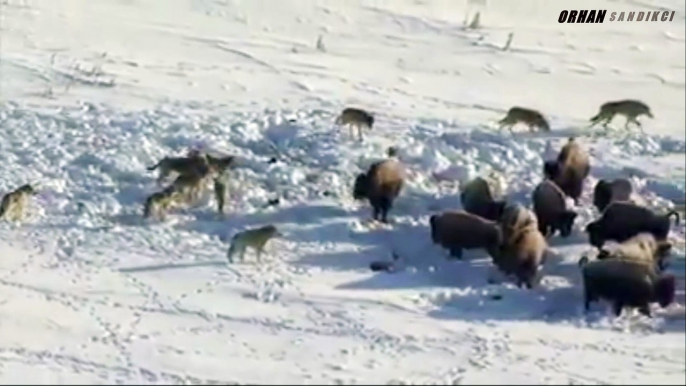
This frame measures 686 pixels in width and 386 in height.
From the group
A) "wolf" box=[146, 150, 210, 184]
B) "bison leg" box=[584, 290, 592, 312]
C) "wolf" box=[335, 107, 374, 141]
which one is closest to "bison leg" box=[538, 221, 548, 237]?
"bison leg" box=[584, 290, 592, 312]

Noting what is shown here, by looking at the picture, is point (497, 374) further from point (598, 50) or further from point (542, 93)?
point (598, 50)

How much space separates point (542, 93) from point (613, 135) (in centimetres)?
181

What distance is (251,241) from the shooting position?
1490cm

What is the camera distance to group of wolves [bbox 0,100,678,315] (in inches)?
536

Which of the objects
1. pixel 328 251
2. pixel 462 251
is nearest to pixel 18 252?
pixel 328 251

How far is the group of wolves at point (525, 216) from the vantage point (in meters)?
13.6

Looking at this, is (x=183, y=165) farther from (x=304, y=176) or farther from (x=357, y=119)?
(x=357, y=119)

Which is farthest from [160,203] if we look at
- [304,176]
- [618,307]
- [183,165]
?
[618,307]

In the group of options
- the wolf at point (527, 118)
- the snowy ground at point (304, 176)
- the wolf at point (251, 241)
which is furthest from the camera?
the wolf at point (527, 118)

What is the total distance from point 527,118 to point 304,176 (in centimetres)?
253

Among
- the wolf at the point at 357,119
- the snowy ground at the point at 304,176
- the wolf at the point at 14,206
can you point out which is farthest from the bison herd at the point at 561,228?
the wolf at the point at 14,206

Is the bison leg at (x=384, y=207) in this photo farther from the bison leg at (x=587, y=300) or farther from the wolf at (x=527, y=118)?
the bison leg at (x=587, y=300)

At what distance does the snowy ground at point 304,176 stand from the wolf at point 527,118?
0.16 m

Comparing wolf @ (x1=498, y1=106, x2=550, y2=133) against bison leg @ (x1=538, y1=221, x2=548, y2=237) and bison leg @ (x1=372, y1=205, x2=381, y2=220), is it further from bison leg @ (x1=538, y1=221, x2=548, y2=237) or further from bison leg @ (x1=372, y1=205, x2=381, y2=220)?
bison leg @ (x1=538, y1=221, x2=548, y2=237)
